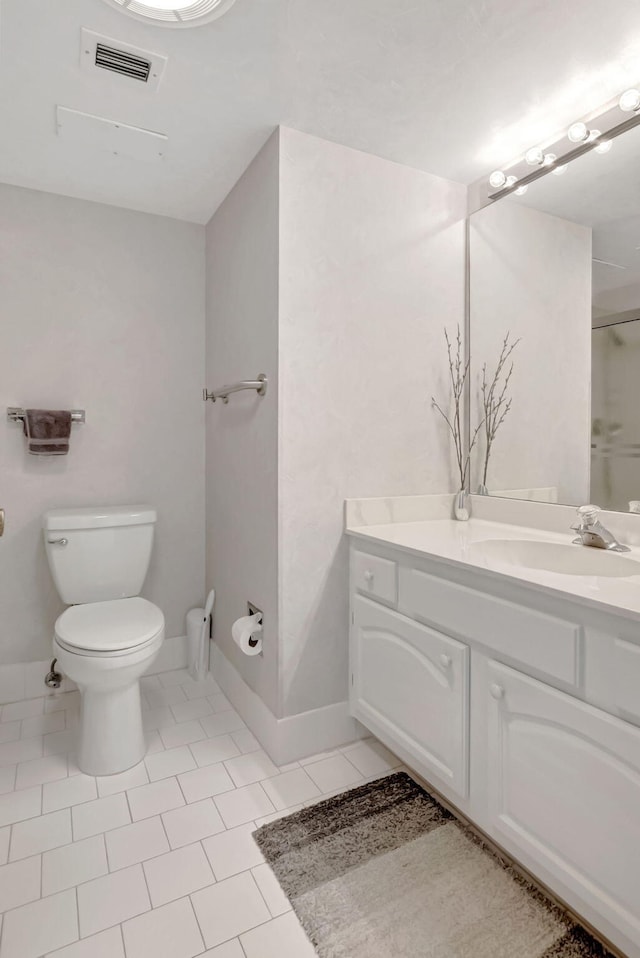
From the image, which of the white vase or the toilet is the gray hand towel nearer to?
the toilet

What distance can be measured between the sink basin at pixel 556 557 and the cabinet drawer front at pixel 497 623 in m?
0.11

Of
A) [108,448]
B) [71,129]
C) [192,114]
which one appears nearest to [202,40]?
[192,114]

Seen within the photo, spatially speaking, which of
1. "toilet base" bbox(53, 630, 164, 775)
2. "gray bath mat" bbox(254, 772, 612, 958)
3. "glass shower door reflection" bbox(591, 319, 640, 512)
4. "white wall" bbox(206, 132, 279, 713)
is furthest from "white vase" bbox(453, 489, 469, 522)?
"toilet base" bbox(53, 630, 164, 775)

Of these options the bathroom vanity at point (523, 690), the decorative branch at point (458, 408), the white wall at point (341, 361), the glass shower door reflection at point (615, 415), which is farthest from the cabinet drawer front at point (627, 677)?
the decorative branch at point (458, 408)

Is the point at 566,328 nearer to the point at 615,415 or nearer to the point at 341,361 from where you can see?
the point at 615,415

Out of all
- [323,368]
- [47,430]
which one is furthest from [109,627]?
[323,368]

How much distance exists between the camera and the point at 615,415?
156cm

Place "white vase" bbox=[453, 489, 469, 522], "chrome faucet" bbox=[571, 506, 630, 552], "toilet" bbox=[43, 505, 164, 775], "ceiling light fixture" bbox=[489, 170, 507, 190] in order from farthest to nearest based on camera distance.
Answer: "white vase" bbox=[453, 489, 469, 522], "ceiling light fixture" bbox=[489, 170, 507, 190], "toilet" bbox=[43, 505, 164, 775], "chrome faucet" bbox=[571, 506, 630, 552]

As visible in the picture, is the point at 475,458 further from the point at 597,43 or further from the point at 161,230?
the point at 161,230

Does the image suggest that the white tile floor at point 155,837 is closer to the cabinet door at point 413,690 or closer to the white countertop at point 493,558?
the cabinet door at point 413,690

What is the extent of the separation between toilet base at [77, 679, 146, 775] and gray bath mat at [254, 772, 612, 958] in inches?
22.7

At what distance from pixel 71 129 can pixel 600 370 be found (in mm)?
1846

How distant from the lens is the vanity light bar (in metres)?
1.47

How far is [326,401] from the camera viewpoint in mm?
1791
